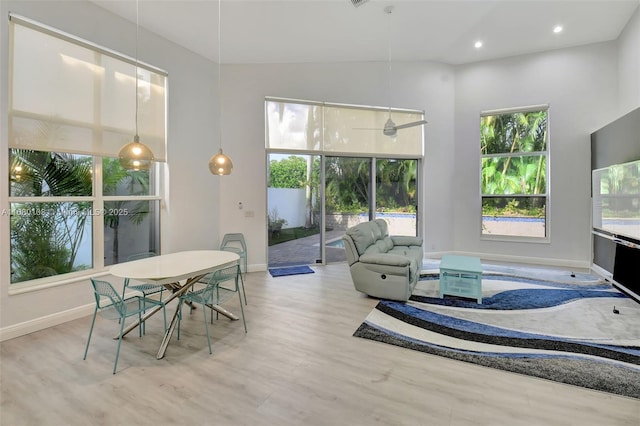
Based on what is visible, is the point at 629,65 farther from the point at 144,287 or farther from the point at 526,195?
the point at 144,287

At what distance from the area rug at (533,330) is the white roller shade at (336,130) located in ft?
10.4

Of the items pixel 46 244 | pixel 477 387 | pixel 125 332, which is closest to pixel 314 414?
pixel 477 387

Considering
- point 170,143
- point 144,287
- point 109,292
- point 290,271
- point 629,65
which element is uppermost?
point 629,65

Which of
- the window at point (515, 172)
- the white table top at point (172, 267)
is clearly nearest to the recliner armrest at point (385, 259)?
the white table top at point (172, 267)

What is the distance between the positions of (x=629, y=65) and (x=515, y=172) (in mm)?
2335

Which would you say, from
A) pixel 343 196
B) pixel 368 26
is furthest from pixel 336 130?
pixel 368 26

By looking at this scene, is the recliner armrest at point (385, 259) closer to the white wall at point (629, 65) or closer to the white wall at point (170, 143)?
the white wall at point (170, 143)

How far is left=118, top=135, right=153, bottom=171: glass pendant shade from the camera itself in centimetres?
270

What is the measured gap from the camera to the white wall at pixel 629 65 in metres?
4.71

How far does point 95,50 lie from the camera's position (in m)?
3.83

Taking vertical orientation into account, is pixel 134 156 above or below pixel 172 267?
above

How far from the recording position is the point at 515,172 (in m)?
6.35

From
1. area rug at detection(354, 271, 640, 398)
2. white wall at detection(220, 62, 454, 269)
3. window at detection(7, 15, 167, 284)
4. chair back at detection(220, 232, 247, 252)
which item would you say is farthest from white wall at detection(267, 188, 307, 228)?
area rug at detection(354, 271, 640, 398)

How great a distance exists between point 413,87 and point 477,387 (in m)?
5.86
